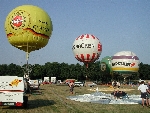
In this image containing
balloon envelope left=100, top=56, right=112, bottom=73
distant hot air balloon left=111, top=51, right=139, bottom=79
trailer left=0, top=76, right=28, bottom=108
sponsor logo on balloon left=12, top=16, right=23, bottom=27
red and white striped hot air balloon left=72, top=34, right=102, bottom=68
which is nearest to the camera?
trailer left=0, top=76, right=28, bottom=108

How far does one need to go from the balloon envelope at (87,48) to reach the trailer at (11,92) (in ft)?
113

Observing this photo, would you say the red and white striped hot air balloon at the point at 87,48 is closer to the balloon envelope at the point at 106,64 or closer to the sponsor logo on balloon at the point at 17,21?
the sponsor logo on balloon at the point at 17,21

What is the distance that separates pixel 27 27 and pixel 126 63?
34.7 meters

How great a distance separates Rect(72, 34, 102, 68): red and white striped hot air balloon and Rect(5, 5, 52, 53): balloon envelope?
64.1 feet

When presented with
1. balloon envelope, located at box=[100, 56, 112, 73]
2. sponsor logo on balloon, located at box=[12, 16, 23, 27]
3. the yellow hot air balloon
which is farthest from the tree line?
sponsor logo on balloon, located at box=[12, 16, 23, 27]

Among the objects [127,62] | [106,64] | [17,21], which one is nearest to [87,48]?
[127,62]

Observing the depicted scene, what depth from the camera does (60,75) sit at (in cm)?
13462

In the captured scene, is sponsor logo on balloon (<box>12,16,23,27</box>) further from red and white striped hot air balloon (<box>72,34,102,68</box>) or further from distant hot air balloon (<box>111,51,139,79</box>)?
distant hot air balloon (<box>111,51,139,79</box>)

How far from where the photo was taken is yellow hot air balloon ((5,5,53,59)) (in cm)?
3027

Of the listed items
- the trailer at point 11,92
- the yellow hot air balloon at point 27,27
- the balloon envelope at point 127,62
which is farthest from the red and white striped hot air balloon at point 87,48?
the trailer at point 11,92

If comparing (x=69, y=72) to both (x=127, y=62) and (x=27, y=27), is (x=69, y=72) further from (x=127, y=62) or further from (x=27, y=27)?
(x=27, y=27)

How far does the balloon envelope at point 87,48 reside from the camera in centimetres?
5125

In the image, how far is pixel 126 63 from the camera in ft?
197

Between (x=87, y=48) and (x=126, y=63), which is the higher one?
(x=87, y=48)
